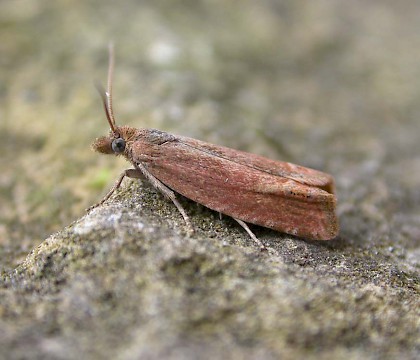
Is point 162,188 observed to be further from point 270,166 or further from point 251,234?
point 270,166

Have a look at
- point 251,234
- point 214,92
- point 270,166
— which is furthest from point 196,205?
point 214,92

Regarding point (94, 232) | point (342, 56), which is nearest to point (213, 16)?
point (342, 56)

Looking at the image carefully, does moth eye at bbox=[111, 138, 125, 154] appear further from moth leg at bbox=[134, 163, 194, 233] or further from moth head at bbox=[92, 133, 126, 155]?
moth leg at bbox=[134, 163, 194, 233]

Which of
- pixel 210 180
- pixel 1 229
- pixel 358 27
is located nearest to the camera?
pixel 210 180

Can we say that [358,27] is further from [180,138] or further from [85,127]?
[180,138]

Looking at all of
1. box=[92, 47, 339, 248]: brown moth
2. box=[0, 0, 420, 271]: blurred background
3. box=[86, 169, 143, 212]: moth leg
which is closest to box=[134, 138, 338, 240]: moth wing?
box=[92, 47, 339, 248]: brown moth

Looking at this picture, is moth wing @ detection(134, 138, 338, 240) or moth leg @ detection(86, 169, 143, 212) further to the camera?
Answer: moth leg @ detection(86, 169, 143, 212)

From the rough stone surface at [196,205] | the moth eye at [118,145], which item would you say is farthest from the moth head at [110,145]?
the rough stone surface at [196,205]

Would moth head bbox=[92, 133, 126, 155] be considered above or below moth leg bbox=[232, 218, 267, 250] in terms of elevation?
above
